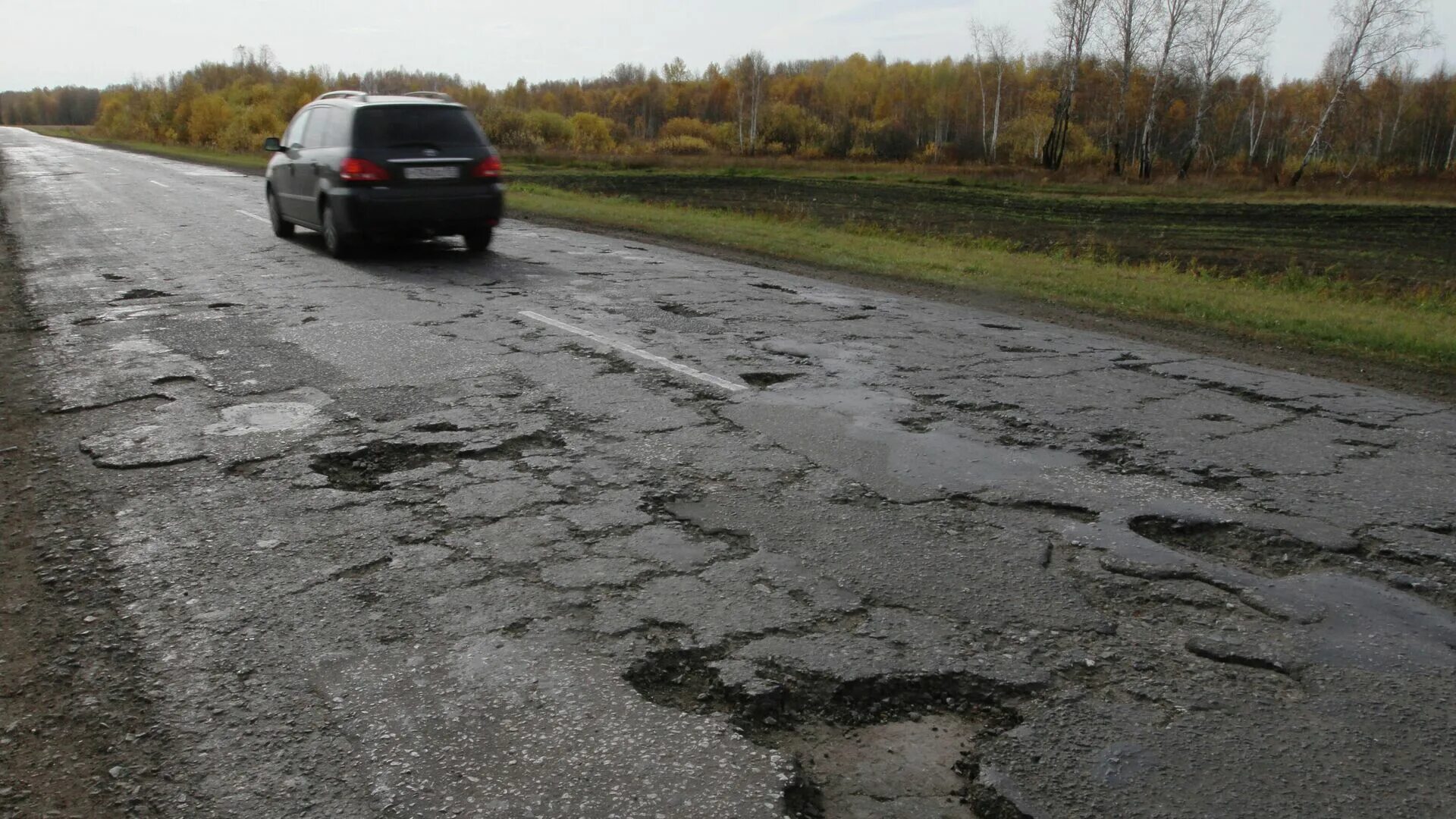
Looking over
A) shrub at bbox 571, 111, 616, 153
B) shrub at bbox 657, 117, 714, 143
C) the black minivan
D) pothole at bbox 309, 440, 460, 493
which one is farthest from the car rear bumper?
shrub at bbox 657, 117, 714, 143

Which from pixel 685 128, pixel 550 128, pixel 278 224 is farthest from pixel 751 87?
pixel 278 224

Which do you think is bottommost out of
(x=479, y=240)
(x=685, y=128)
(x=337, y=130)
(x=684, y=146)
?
(x=479, y=240)

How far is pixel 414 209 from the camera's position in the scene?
10484 mm

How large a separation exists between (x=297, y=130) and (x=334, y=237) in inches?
80.9

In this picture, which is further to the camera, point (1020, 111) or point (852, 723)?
point (1020, 111)

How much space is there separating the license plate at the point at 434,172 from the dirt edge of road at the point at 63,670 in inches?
264

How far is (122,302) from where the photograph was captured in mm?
8242

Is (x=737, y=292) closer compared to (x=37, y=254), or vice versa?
(x=737, y=292)

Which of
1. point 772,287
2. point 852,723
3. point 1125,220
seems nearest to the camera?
point 852,723

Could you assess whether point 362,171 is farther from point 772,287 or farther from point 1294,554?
point 1294,554

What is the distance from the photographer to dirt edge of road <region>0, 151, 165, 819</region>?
86.9 inches

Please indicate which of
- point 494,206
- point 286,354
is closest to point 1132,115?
point 494,206

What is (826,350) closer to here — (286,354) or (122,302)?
(286,354)

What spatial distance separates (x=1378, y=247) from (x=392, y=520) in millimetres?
25632
